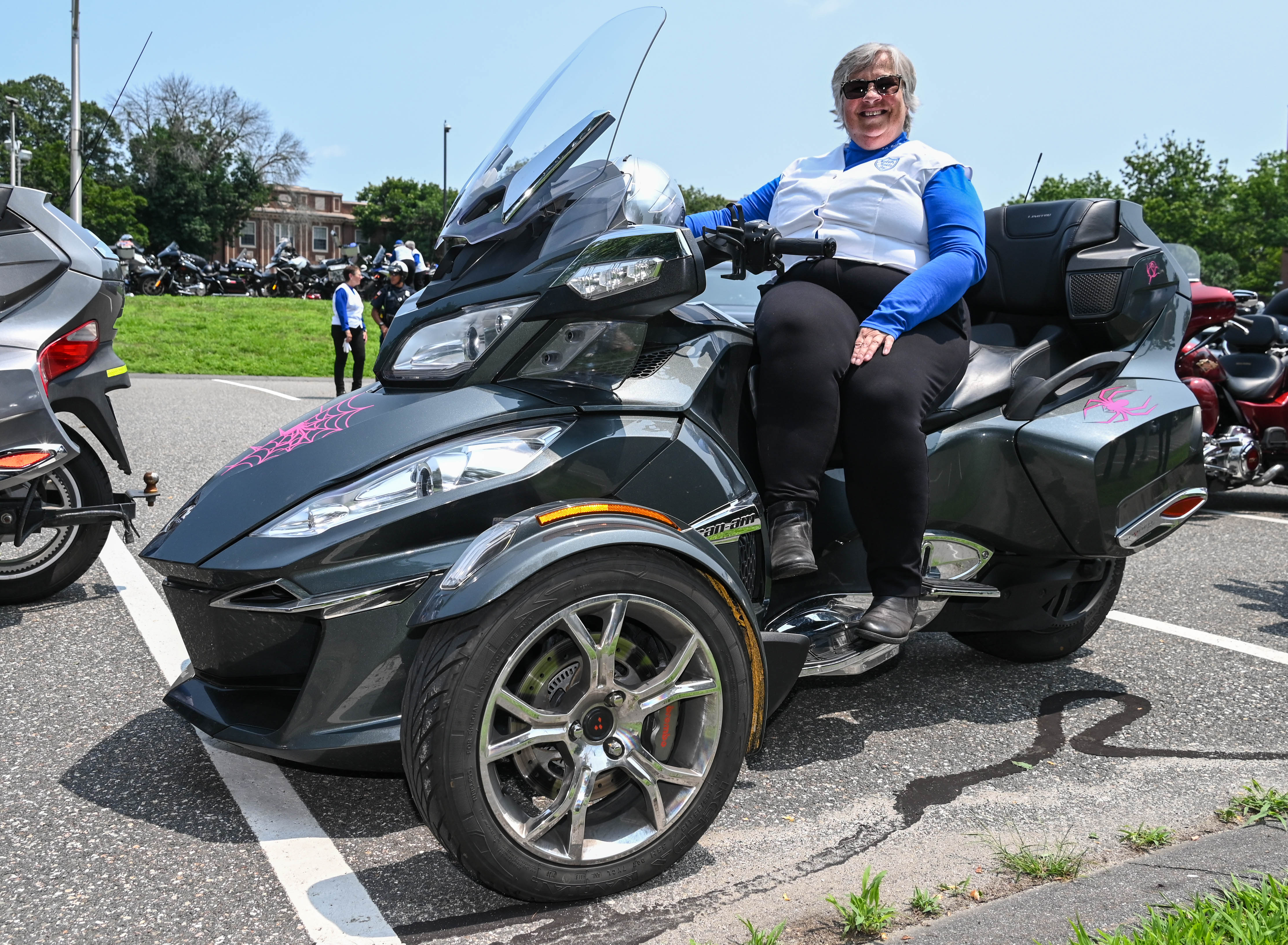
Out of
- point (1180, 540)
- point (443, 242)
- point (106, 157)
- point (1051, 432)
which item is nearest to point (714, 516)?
point (443, 242)

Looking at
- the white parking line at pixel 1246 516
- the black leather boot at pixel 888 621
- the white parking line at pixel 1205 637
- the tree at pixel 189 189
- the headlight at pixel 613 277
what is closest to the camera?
the headlight at pixel 613 277

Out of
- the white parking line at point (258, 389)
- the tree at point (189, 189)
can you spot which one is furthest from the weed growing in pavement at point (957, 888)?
the tree at point (189, 189)

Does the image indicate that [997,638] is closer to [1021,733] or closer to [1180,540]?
[1021,733]

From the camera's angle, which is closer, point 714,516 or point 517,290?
point 517,290

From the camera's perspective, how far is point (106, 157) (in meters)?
61.4

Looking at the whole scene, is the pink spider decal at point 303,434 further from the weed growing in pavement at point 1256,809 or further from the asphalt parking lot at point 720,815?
the weed growing in pavement at point 1256,809

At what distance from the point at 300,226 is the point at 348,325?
84.9 meters

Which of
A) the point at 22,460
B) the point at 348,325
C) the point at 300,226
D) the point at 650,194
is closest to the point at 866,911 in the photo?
the point at 650,194

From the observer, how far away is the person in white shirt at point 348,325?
14328 millimetres

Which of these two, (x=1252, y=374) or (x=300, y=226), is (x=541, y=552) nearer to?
(x=1252, y=374)

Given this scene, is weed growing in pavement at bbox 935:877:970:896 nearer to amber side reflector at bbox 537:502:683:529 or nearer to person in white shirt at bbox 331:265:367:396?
amber side reflector at bbox 537:502:683:529

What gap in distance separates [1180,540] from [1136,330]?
152 inches

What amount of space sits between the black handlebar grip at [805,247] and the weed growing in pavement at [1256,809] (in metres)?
1.68

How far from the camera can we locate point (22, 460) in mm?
4117
